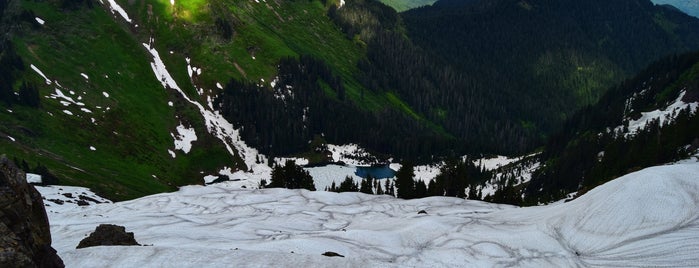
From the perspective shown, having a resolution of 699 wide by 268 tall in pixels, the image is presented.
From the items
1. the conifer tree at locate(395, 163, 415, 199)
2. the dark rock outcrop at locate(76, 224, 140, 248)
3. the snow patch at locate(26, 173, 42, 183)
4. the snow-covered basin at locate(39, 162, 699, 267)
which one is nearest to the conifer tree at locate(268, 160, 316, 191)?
the conifer tree at locate(395, 163, 415, 199)

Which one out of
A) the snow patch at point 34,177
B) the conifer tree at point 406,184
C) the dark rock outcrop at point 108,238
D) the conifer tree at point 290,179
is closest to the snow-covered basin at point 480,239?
the dark rock outcrop at point 108,238

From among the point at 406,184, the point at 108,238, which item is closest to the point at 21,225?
the point at 108,238

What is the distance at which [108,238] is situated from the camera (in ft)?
126

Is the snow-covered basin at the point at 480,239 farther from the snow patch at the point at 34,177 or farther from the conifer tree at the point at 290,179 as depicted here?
the conifer tree at the point at 290,179

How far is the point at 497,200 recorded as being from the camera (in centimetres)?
11988

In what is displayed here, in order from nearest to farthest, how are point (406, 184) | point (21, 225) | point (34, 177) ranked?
point (21, 225) < point (34, 177) < point (406, 184)

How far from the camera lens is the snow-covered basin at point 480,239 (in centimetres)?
2861

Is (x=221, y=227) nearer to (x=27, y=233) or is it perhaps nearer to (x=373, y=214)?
(x=373, y=214)

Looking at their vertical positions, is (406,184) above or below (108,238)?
below

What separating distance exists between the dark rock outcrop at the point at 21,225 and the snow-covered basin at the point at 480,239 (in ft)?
11.8

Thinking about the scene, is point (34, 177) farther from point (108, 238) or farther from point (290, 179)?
point (108, 238)

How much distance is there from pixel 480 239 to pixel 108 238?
32208mm

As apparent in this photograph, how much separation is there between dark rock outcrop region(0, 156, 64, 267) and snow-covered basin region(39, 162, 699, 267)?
3598mm

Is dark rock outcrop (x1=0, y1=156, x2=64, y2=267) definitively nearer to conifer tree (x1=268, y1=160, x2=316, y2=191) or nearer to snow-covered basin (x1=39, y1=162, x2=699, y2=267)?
snow-covered basin (x1=39, y1=162, x2=699, y2=267)
